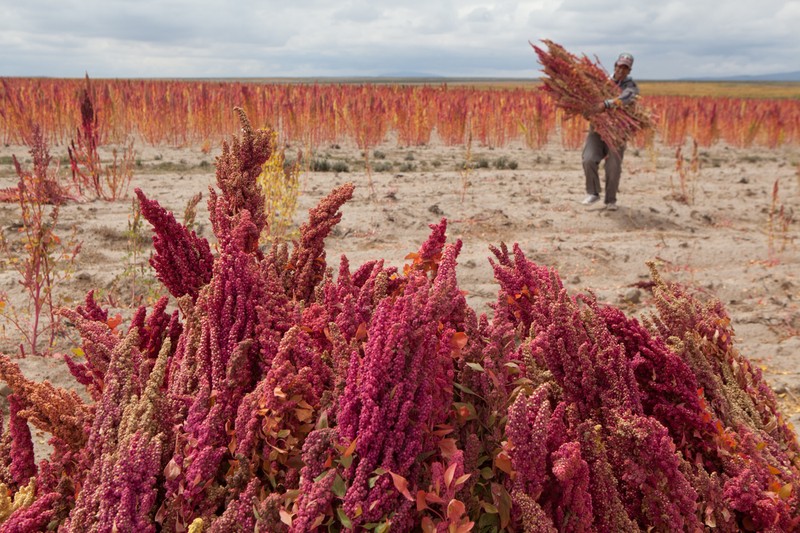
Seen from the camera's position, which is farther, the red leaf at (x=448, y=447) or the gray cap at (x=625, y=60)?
the gray cap at (x=625, y=60)

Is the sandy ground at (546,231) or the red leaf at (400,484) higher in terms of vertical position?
the red leaf at (400,484)

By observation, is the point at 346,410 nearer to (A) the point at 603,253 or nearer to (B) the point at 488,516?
(B) the point at 488,516

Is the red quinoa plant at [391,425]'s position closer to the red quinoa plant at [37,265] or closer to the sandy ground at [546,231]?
the sandy ground at [546,231]

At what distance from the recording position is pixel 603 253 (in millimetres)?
6016

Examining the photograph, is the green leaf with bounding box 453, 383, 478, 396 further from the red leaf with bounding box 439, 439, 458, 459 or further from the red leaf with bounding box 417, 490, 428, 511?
the red leaf with bounding box 417, 490, 428, 511

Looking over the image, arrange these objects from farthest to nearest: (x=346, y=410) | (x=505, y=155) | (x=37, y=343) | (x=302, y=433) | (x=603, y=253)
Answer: (x=505, y=155) < (x=603, y=253) < (x=37, y=343) < (x=302, y=433) < (x=346, y=410)

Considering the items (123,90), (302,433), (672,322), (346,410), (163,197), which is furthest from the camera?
(123,90)

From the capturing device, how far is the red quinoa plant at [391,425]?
2.94ft

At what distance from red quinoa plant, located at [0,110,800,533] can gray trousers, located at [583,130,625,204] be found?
6.99 m

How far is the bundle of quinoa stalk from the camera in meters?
7.71

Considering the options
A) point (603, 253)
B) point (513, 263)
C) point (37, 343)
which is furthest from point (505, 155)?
point (513, 263)

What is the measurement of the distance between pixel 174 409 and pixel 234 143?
26.9 inches

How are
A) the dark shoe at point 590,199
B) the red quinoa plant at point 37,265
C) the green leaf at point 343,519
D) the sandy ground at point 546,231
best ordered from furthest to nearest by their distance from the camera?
the dark shoe at point 590,199 < the sandy ground at point 546,231 < the red quinoa plant at point 37,265 < the green leaf at point 343,519

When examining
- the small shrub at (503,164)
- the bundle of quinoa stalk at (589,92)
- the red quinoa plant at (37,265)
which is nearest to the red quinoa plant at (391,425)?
the red quinoa plant at (37,265)
